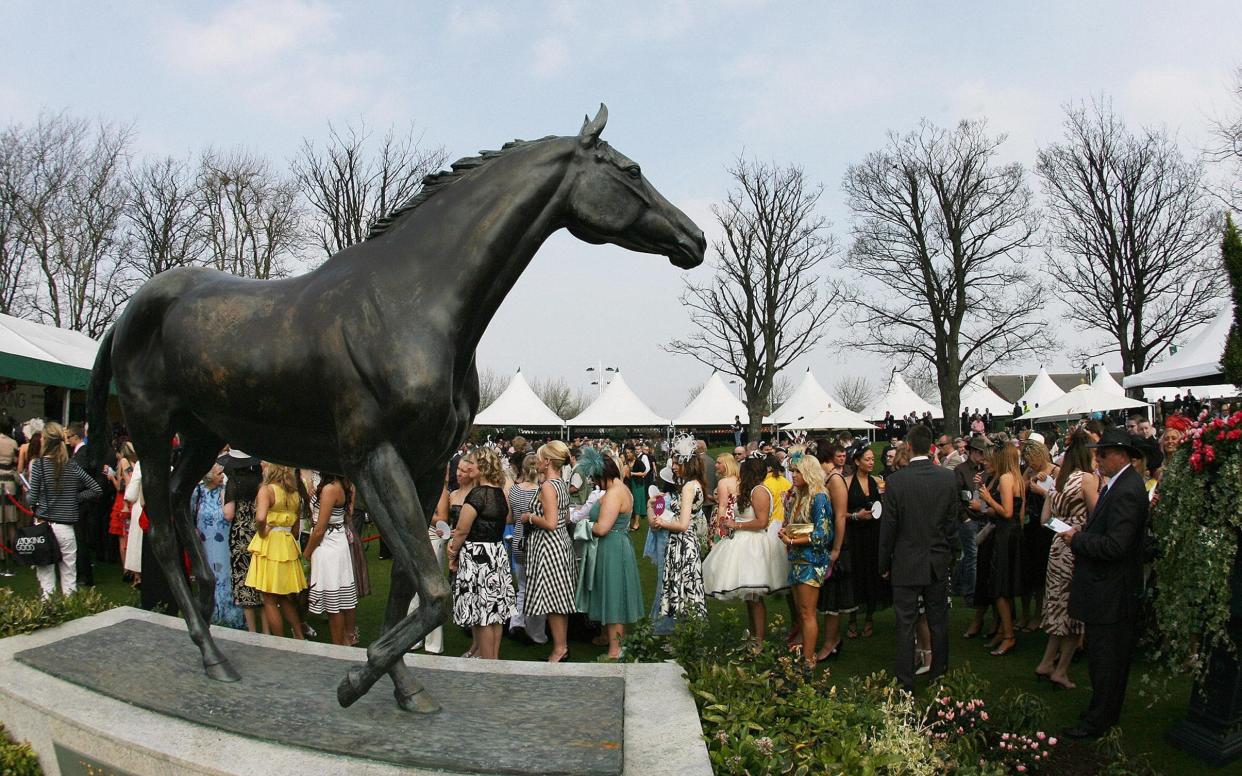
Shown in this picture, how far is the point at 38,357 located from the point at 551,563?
13.7 metres

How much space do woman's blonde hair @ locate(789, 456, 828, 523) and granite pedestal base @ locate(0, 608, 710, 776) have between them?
146 inches

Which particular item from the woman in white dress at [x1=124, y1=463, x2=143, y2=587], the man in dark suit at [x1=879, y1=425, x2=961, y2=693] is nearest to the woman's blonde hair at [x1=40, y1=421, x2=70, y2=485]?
the woman in white dress at [x1=124, y1=463, x2=143, y2=587]

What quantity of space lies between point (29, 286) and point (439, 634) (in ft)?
97.1

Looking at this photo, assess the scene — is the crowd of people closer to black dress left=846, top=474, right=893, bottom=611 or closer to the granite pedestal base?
black dress left=846, top=474, right=893, bottom=611

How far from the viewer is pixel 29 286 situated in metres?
29.4

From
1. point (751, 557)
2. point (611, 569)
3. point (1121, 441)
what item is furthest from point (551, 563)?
point (1121, 441)

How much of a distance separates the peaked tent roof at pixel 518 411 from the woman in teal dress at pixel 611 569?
20.1 meters

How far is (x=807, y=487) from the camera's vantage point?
25.5 feet

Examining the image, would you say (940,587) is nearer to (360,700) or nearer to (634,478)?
(360,700)

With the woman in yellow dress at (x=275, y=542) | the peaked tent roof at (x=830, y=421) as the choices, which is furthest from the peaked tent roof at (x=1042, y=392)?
the woman in yellow dress at (x=275, y=542)

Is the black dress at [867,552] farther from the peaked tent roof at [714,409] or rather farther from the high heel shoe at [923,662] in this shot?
the peaked tent roof at [714,409]

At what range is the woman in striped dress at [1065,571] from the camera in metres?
6.91

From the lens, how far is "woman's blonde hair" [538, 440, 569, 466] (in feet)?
27.3

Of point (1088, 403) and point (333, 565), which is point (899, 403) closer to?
point (1088, 403)
